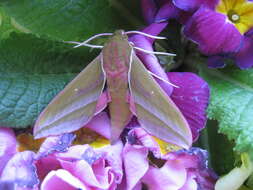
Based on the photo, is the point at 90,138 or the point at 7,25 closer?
the point at 90,138

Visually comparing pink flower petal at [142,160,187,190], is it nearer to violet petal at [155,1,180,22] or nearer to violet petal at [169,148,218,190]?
violet petal at [169,148,218,190]

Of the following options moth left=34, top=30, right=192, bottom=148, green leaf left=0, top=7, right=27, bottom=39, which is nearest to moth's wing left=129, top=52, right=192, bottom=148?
moth left=34, top=30, right=192, bottom=148

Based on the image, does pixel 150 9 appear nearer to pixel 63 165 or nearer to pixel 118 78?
pixel 118 78

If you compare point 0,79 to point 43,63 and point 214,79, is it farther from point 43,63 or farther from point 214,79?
point 214,79

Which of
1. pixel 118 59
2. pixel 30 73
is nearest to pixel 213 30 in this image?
pixel 118 59

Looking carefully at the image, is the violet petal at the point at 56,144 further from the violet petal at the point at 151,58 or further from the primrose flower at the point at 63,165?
the violet petal at the point at 151,58

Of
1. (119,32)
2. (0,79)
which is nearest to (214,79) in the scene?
(119,32)

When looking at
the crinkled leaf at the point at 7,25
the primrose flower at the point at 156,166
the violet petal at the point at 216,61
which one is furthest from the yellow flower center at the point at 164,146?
the crinkled leaf at the point at 7,25
